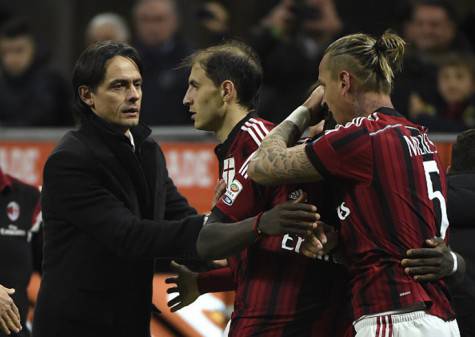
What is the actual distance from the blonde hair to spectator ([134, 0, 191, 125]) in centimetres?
552

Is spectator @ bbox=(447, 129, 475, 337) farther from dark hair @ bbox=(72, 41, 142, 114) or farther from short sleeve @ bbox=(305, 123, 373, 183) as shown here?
dark hair @ bbox=(72, 41, 142, 114)

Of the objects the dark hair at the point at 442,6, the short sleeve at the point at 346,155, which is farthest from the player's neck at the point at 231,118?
the dark hair at the point at 442,6

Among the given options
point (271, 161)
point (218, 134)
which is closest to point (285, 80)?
point (218, 134)

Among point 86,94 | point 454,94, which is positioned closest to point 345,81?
point 86,94

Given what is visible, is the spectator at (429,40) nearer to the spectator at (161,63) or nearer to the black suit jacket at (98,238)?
the spectator at (161,63)

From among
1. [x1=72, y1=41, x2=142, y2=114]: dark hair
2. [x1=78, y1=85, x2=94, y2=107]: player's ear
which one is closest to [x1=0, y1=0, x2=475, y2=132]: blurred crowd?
[x1=72, y1=41, x2=142, y2=114]: dark hair

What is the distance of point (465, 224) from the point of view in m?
5.68

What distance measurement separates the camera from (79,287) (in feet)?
18.0

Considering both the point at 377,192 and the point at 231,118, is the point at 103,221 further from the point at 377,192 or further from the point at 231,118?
the point at 377,192

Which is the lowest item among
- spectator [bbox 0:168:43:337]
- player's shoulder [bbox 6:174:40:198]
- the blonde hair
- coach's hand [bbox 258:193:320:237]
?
spectator [bbox 0:168:43:337]

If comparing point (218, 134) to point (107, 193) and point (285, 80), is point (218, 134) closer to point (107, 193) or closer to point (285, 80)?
point (107, 193)

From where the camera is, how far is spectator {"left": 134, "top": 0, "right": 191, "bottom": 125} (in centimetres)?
1076

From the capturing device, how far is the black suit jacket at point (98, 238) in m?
5.38

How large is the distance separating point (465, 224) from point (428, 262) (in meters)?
0.96
